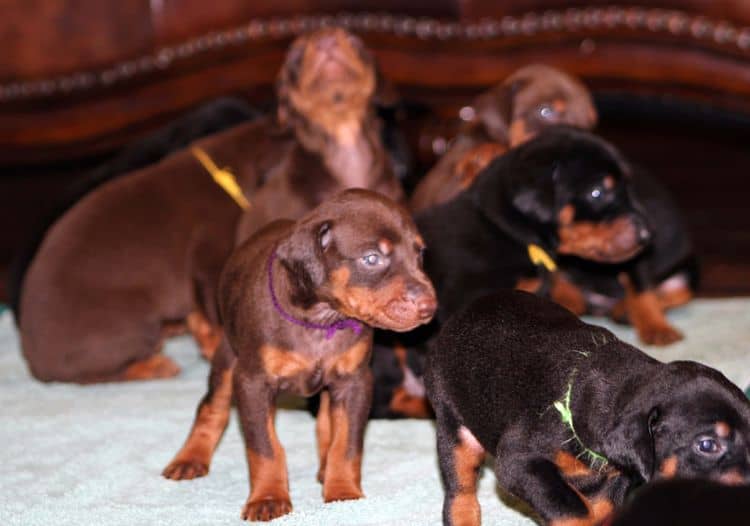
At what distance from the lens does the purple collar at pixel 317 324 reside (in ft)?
11.1

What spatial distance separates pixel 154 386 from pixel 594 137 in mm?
1726

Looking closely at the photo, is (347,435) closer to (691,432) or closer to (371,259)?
(371,259)

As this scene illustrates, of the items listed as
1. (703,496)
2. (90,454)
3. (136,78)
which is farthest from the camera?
(136,78)

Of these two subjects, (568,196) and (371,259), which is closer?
(371,259)

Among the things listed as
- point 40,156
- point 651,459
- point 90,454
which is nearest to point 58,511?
point 90,454

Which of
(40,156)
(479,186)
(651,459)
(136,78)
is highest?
(651,459)

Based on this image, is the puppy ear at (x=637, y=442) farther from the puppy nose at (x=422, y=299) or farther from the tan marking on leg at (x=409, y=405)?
the tan marking on leg at (x=409, y=405)

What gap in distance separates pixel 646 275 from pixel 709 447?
7.39 ft

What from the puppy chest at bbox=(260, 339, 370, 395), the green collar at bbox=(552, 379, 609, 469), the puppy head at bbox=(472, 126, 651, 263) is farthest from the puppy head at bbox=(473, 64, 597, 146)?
the green collar at bbox=(552, 379, 609, 469)

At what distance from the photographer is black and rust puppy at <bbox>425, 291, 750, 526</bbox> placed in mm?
2539

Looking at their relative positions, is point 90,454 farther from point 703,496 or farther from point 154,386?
point 703,496

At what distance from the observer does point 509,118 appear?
4840mm

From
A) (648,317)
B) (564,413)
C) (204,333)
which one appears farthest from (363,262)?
(648,317)

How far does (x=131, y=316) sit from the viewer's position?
4.65m
